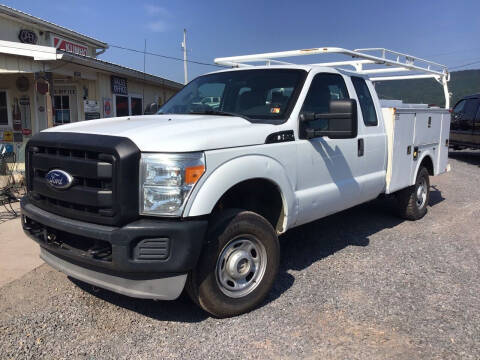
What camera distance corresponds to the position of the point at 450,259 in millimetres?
5020

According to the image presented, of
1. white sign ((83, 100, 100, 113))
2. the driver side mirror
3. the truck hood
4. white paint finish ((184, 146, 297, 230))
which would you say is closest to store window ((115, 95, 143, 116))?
white sign ((83, 100, 100, 113))

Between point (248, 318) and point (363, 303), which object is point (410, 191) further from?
point (248, 318)

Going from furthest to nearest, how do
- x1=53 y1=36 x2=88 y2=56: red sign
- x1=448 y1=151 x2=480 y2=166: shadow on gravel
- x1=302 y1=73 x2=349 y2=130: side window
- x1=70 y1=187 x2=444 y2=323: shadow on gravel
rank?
x1=53 y1=36 x2=88 y2=56: red sign
x1=448 y1=151 x2=480 y2=166: shadow on gravel
x1=302 y1=73 x2=349 y2=130: side window
x1=70 y1=187 x2=444 y2=323: shadow on gravel

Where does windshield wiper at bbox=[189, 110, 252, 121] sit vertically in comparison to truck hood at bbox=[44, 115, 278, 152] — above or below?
above

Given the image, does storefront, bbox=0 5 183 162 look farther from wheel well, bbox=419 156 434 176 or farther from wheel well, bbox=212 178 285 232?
wheel well, bbox=419 156 434 176

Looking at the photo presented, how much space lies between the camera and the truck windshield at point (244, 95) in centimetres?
420

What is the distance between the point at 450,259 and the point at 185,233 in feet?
11.3

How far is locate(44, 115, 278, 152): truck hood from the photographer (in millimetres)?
3082

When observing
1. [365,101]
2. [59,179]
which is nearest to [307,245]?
[365,101]

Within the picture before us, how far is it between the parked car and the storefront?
9745mm

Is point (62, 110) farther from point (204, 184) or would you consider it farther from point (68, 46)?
point (204, 184)

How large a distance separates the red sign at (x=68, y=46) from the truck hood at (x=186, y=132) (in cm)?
1366

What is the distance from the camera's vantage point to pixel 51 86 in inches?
369

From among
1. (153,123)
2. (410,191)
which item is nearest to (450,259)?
(410,191)
